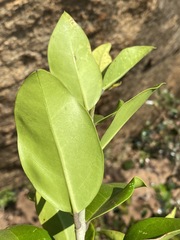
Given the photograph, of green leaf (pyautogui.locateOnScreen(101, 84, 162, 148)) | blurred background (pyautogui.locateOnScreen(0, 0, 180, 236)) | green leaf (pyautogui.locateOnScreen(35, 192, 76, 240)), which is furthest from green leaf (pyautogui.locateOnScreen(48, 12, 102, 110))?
blurred background (pyautogui.locateOnScreen(0, 0, 180, 236))

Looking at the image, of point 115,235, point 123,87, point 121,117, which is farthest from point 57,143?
point 123,87

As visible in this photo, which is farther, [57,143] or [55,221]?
[55,221]

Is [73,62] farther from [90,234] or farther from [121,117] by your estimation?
[90,234]

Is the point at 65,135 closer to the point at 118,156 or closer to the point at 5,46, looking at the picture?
the point at 5,46

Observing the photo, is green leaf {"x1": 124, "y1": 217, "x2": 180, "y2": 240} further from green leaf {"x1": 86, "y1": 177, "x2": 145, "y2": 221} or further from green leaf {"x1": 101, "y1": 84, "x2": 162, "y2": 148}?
green leaf {"x1": 101, "y1": 84, "x2": 162, "y2": 148}

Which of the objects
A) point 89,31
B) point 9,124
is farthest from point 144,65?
point 9,124

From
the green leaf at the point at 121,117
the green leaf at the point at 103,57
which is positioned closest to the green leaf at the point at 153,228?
the green leaf at the point at 121,117
